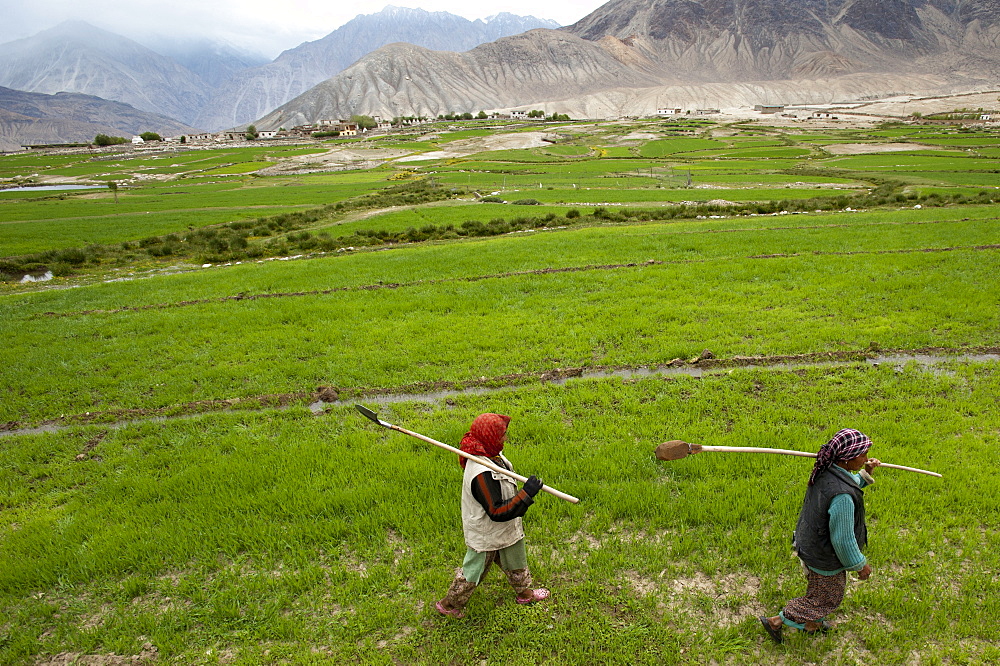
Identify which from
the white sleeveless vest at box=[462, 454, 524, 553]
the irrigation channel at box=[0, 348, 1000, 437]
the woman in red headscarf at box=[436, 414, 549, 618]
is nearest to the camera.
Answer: the woman in red headscarf at box=[436, 414, 549, 618]

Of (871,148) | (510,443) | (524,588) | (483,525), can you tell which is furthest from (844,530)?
(871,148)

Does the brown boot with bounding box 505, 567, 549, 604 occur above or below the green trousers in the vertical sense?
below

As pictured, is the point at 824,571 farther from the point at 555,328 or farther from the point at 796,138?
the point at 796,138

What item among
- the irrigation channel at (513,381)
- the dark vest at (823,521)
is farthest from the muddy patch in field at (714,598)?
the irrigation channel at (513,381)

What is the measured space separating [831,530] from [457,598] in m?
3.45

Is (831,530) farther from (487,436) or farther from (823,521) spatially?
(487,436)

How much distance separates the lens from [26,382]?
11375 millimetres

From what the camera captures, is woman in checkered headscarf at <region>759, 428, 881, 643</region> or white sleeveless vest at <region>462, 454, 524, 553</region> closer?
woman in checkered headscarf at <region>759, 428, 881, 643</region>

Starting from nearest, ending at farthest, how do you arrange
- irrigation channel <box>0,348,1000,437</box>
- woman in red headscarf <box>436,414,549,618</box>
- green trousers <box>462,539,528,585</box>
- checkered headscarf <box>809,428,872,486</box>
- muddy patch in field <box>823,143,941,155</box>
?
checkered headscarf <box>809,428,872,486</box>
woman in red headscarf <box>436,414,549,618</box>
green trousers <box>462,539,528,585</box>
irrigation channel <box>0,348,1000,437</box>
muddy patch in field <box>823,143,941,155</box>

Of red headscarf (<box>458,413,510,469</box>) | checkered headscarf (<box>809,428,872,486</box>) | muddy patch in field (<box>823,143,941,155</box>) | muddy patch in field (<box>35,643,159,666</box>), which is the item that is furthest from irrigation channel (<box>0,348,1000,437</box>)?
muddy patch in field (<box>823,143,941,155</box>)

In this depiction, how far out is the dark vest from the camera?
4.26 m

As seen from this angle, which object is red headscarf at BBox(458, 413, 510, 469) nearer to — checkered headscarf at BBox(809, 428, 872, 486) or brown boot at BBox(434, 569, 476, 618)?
brown boot at BBox(434, 569, 476, 618)

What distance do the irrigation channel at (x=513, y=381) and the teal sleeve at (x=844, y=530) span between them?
6.17 m

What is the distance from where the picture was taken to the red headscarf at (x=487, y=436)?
4.53m
